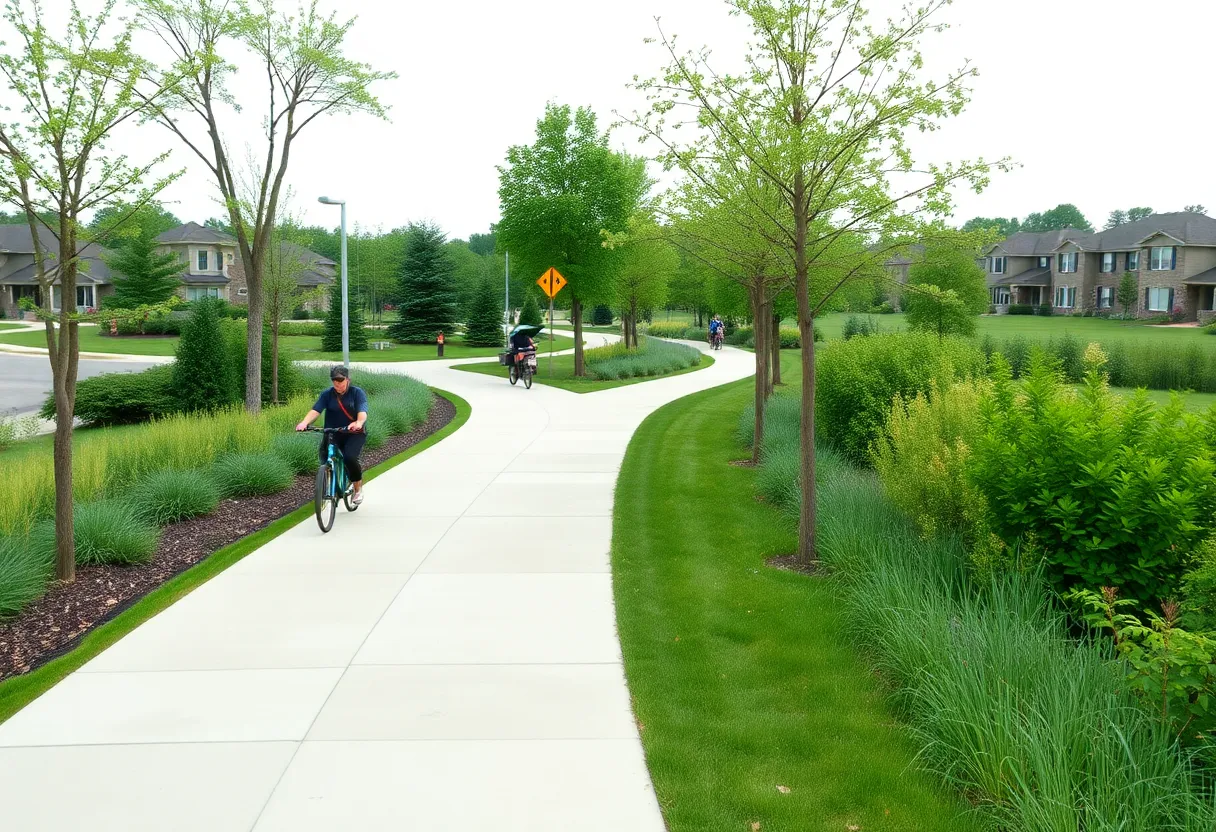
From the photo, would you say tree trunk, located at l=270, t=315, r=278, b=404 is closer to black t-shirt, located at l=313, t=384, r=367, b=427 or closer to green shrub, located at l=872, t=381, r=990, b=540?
black t-shirt, located at l=313, t=384, r=367, b=427

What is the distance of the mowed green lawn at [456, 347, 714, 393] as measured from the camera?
1128 inches

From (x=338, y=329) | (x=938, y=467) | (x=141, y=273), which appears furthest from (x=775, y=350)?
(x=141, y=273)

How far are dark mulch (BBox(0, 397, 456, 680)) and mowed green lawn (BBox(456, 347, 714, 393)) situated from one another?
1635 centimetres

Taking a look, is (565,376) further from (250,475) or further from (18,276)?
(18,276)

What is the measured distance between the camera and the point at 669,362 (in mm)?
35469

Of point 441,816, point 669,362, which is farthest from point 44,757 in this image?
point 669,362

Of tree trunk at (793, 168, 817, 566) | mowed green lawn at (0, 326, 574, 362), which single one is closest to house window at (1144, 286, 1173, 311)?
mowed green lawn at (0, 326, 574, 362)

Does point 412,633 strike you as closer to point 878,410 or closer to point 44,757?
point 44,757

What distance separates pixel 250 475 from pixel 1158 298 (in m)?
68.1

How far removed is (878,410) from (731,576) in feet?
15.7

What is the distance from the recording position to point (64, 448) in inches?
303

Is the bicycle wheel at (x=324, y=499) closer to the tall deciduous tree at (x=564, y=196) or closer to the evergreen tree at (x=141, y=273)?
the tall deciduous tree at (x=564, y=196)

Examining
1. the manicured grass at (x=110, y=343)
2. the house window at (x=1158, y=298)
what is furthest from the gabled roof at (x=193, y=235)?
the house window at (x=1158, y=298)

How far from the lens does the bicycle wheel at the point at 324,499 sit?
9.63 metres
